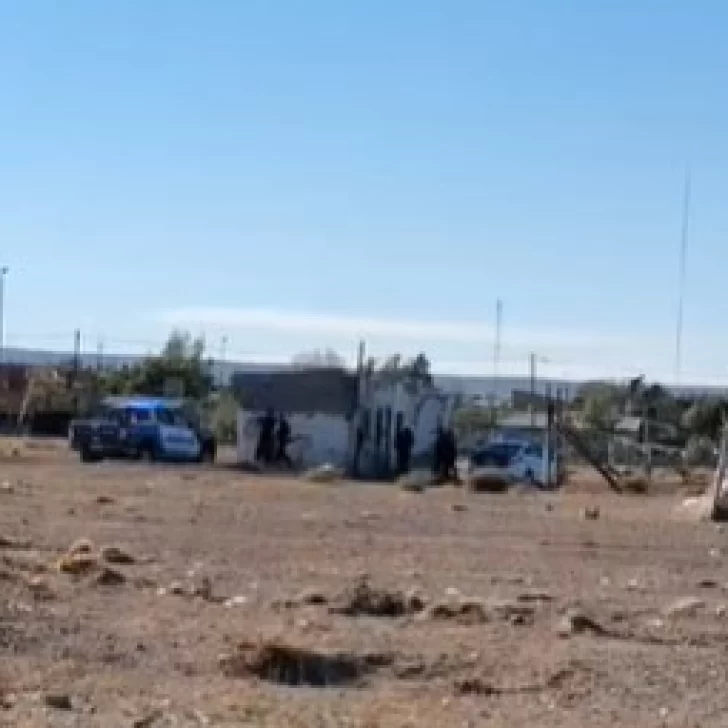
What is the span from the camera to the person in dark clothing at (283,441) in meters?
81.2

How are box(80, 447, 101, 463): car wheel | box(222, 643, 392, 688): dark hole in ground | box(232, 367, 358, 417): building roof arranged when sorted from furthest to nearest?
1. box(232, 367, 358, 417): building roof
2. box(80, 447, 101, 463): car wheel
3. box(222, 643, 392, 688): dark hole in ground

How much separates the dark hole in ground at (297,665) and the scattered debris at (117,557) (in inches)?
356

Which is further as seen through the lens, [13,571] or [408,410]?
[408,410]

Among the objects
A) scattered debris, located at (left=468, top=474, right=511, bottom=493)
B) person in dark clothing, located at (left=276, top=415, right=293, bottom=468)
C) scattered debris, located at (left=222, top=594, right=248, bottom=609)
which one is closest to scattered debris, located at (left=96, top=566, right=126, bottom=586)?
scattered debris, located at (left=222, top=594, right=248, bottom=609)

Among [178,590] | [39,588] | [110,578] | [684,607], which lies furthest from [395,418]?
[39,588]

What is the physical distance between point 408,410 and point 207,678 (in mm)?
70958

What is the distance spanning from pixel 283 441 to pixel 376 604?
59.1 m

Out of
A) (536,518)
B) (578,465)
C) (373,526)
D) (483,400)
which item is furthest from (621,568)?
(483,400)

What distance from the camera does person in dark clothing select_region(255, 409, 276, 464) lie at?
81000 millimetres

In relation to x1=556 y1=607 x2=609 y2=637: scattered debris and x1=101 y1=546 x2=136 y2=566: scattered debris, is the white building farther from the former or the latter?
x1=556 y1=607 x2=609 y2=637: scattered debris

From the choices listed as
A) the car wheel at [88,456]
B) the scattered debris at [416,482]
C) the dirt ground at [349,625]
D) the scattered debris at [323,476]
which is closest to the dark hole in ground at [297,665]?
the dirt ground at [349,625]

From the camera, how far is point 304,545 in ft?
110

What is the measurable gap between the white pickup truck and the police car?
354 inches

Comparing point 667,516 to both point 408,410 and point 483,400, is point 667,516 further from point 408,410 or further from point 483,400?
point 483,400
